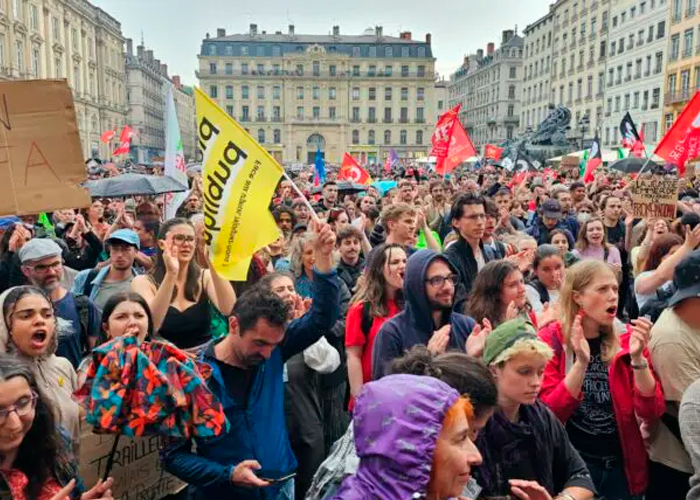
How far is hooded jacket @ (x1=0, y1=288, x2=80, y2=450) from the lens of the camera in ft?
9.93

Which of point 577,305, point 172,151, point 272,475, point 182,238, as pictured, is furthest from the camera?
point 172,151

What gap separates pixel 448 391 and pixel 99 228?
6667 mm

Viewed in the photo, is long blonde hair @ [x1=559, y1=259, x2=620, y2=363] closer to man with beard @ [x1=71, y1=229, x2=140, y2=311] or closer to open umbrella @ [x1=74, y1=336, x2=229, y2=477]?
open umbrella @ [x1=74, y1=336, x2=229, y2=477]

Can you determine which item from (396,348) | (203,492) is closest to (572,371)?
(396,348)

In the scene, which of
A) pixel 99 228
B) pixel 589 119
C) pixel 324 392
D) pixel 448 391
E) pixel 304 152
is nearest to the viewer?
pixel 448 391

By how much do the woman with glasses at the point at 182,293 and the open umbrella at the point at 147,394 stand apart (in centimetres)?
142

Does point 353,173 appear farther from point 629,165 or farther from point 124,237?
point 124,237

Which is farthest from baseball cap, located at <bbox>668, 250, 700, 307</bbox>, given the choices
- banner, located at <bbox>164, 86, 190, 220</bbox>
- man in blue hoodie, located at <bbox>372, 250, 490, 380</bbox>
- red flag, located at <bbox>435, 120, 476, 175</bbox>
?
red flag, located at <bbox>435, 120, 476, 175</bbox>

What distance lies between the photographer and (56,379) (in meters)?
3.20

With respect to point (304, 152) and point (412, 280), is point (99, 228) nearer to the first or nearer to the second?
point (412, 280)

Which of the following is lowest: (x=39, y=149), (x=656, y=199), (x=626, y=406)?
(x=626, y=406)

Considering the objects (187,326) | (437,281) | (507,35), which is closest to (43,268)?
(187,326)

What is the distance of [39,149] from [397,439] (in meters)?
3.04

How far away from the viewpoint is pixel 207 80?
95.8 meters
